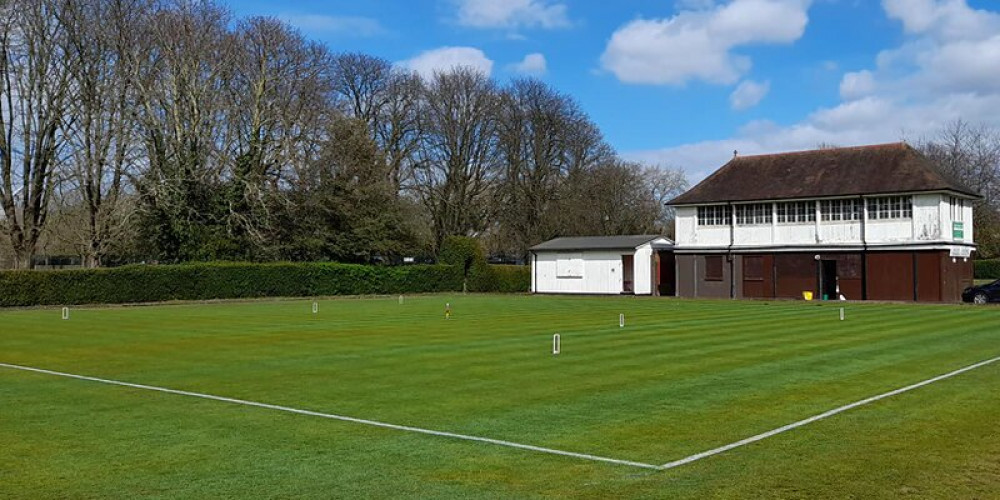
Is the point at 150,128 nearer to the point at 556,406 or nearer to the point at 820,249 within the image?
the point at 820,249

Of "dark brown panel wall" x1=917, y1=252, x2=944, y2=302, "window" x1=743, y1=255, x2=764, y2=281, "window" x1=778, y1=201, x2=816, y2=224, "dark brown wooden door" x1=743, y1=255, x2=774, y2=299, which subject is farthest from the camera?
"window" x1=743, y1=255, x2=764, y2=281

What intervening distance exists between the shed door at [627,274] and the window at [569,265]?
11.5 ft

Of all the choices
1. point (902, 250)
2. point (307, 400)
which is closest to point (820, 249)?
point (902, 250)

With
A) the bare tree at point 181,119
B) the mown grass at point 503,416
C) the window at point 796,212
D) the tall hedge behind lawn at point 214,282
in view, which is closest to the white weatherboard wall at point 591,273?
the tall hedge behind lawn at point 214,282

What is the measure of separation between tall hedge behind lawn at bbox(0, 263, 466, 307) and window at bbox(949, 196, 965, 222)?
1293 inches

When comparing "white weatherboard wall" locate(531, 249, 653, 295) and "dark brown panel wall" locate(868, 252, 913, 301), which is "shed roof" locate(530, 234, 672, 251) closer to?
"white weatherboard wall" locate(531, 249, 653, 295)

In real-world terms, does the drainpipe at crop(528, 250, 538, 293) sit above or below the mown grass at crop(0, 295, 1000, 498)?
above

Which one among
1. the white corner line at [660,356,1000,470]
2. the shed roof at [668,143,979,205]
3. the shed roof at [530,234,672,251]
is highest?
the shed roof at [668,143,979,205]

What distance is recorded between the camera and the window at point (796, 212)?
50031 mm

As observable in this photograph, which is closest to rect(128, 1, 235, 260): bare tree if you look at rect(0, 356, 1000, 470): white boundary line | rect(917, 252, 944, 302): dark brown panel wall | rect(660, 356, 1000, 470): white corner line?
rect(0, 356, 1000, 470): white boundary line

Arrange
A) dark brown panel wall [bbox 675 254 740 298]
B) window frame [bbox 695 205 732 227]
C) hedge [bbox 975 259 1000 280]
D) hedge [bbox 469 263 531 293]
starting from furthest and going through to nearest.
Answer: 1. hedge [bbox 975 259 1000 280]
2. hedge [bbox 469 263 531 293]
3. window frame [bbox 695 205 732 227]
4. dark brown panel wall [bbox 675 254 740 298]

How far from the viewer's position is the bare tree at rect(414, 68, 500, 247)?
236 feet

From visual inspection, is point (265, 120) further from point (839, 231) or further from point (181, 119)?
point (839, 231)

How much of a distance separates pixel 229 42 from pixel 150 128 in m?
7.57
